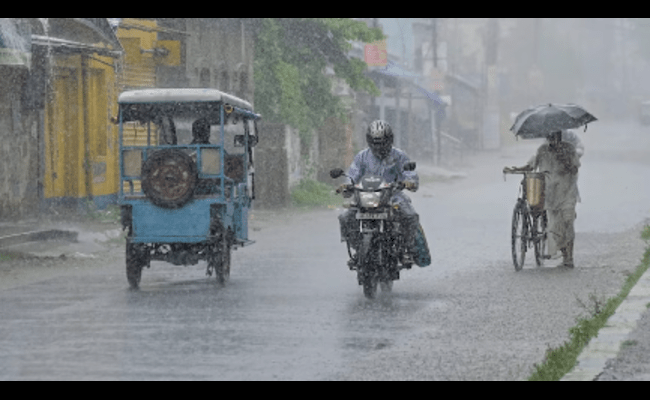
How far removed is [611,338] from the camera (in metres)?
7.87

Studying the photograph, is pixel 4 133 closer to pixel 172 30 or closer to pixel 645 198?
pixel 172 30

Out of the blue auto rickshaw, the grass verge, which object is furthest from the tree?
the grass verge

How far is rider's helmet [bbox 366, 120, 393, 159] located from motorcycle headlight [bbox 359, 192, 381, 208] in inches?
23.2

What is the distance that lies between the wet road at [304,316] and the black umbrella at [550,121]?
1627mm

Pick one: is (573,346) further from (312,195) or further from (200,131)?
(312,195)

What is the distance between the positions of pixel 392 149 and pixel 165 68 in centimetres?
1316

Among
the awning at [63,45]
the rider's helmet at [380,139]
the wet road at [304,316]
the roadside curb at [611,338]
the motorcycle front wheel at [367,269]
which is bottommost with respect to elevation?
the wet road at [304,316]

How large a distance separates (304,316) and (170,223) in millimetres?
2524

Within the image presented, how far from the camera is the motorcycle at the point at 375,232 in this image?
412 inches

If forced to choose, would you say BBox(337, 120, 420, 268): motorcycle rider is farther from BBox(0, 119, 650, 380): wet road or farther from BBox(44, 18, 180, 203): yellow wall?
BBox(44, 18, 180, 203): yellow wall

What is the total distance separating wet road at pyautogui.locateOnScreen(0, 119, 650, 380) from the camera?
724 centimetres

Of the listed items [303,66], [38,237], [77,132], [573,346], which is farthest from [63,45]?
[303,66]

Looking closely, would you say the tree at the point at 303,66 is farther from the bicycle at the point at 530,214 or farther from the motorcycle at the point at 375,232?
the motorcycle at the point at 375,232

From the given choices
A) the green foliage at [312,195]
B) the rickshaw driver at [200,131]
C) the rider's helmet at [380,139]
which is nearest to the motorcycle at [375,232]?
the rider's helmet at [380,139]
